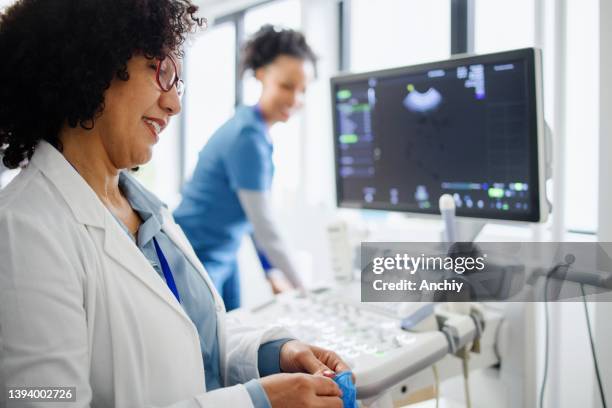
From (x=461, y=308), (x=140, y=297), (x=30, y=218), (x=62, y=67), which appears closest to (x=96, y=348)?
(x=140, y=297)

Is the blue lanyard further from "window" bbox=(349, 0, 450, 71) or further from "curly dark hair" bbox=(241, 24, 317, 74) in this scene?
"window" bbox=(349, 0, 450, 71)

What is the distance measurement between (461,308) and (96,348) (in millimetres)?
916

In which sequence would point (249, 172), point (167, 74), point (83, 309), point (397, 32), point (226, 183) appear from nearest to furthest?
point (83, 309) → point (167, 74) → point (249, 172) → point (226, 183) → point (397, 32)

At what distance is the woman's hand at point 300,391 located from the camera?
796 mm

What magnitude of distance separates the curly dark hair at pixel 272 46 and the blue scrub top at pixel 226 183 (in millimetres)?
221

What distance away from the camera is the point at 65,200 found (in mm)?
812

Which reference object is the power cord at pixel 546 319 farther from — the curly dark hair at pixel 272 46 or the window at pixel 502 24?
the curly dark hair at pixel 272 46

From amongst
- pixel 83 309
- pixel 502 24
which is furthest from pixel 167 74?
→ pixel 502 24

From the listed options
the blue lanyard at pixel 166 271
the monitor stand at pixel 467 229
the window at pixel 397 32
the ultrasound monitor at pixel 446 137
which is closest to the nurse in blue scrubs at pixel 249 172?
the ultrasound monitor at pixel 446 137

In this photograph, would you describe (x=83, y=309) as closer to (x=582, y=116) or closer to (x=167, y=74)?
(x=167, y=74)

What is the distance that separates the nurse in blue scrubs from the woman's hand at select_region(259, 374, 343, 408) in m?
0.94

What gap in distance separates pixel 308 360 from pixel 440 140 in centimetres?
74

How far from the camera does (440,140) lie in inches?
53.7

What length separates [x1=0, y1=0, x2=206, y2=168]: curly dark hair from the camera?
2.71ft
